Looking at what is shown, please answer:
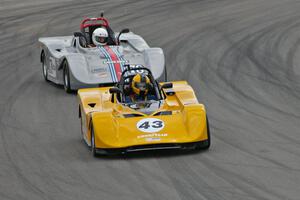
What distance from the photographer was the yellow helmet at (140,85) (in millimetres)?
20234

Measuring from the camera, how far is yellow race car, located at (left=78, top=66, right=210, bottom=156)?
18.7m

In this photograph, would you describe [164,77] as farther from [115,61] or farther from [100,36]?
[100,36]

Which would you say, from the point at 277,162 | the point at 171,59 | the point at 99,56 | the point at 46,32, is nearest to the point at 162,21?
the point at 46,32

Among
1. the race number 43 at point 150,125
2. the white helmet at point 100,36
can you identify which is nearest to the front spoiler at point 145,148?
the race number 43 at point 150,125

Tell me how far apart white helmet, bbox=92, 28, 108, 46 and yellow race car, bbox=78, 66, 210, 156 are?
7.98 m

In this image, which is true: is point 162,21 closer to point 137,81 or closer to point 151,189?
point 137,81

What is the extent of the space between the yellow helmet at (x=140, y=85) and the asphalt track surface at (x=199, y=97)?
1414 mm

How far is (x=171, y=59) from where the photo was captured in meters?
30.7

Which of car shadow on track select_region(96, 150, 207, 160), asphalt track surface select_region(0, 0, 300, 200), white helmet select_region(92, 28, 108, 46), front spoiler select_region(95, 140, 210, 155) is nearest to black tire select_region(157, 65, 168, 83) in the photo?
asphalt track surface select_region(0, 0, 300, 200)

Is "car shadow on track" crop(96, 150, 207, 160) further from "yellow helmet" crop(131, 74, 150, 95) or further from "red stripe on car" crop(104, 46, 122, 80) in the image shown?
"red stripe on car" crop(104, 46, 122, 80)

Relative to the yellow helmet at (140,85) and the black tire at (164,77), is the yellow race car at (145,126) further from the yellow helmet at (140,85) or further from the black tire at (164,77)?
the black tire at (164,77)

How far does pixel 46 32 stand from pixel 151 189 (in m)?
20.3

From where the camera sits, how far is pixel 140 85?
20234 millimetres

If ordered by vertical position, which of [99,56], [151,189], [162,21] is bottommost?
[162,21]
